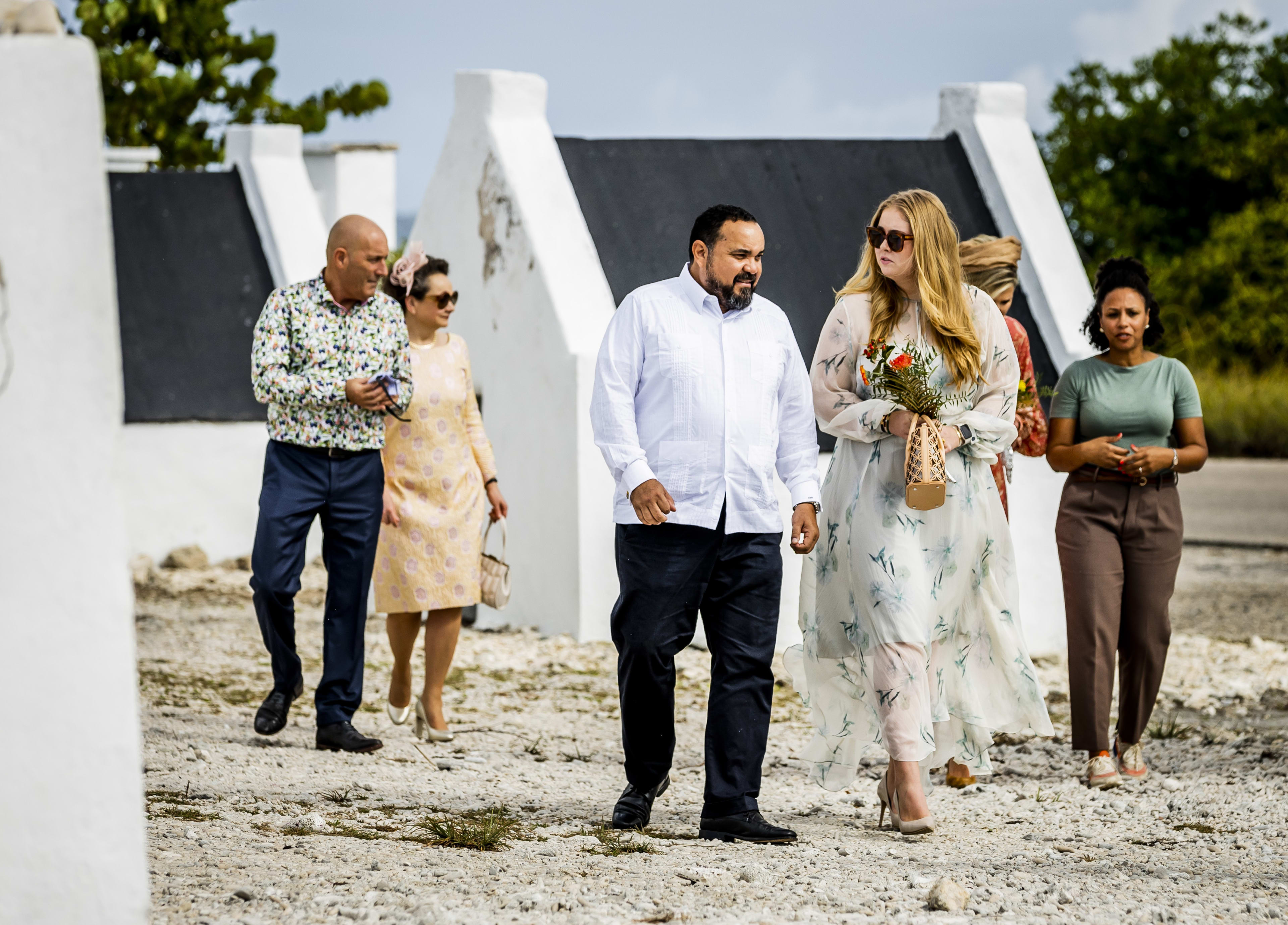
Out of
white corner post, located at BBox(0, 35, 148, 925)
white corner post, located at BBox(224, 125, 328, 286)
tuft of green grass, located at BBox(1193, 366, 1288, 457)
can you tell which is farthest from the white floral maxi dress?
tuft of green grass, located at BBox(1193, 366, 1288, 457)

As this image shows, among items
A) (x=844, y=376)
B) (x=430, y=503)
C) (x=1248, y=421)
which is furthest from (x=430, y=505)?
(x=1248, y=421)

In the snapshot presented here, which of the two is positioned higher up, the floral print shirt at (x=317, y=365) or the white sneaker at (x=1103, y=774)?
the floral print shirt at (x=317, y=365)

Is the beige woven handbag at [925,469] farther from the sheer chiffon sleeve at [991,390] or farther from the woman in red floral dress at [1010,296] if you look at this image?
the woman in red floral dress at [1010,296]

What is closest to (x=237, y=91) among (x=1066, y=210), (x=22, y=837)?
(x=22, y=837)

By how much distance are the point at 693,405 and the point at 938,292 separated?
3.08 ft

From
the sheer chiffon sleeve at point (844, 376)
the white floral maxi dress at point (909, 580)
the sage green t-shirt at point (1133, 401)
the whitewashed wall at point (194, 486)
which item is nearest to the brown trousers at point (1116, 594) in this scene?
the sage green t-shirt at point (1133, 401)

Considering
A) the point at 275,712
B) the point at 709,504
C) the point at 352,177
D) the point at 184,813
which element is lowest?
the point at 184,813

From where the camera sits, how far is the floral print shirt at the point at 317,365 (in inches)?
229

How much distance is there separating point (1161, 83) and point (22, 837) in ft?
138

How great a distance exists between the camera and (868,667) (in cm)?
499

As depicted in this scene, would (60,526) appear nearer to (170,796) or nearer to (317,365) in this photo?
(170,796)

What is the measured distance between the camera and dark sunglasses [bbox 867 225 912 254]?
498cm

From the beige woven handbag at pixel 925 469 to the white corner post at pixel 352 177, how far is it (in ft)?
50.8

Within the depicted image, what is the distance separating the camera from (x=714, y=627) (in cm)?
483
